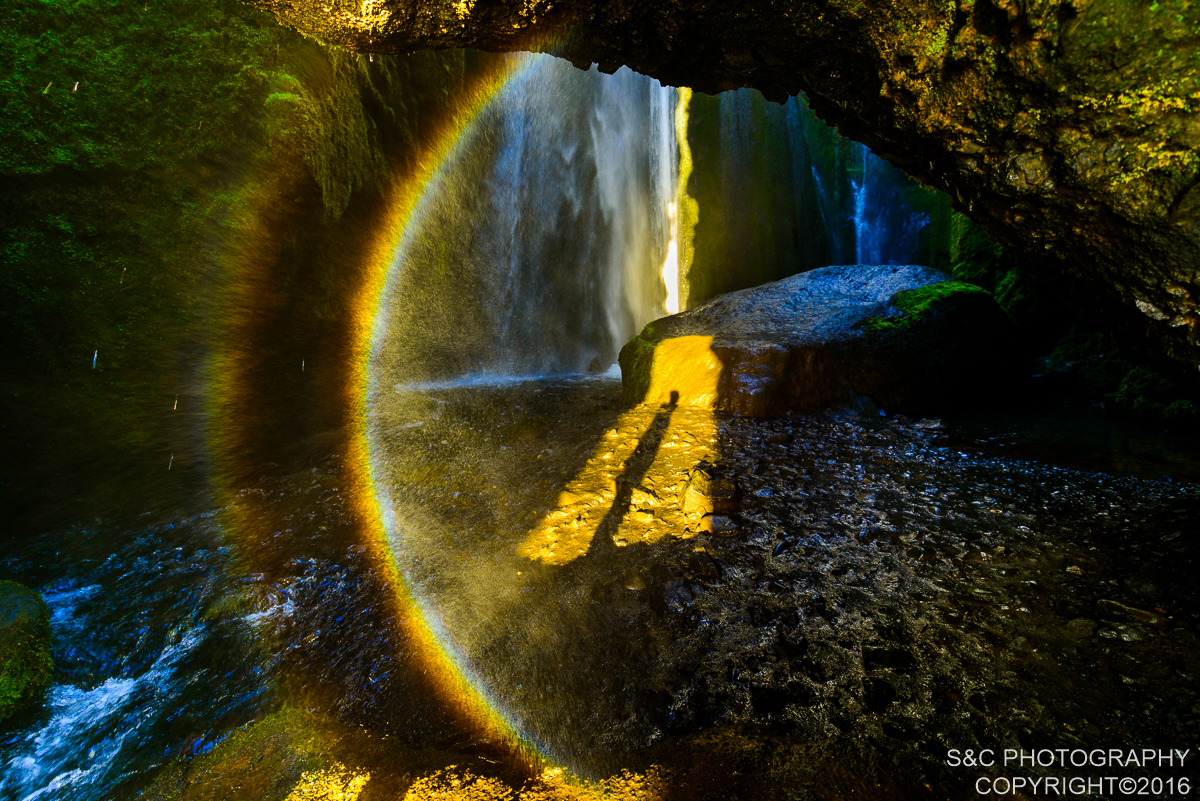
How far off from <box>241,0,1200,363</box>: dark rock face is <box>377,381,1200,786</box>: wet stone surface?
1.32m

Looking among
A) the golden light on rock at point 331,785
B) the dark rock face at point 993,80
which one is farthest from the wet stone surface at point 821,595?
the dark rock face at point 993,80

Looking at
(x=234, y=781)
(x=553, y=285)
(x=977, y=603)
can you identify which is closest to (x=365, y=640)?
(x=234, y=781)

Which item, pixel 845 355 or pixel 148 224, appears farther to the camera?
pixel 845 355

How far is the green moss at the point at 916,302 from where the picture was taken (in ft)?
19.4

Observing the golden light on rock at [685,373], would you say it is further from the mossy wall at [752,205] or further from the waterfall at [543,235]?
the waterfall at [543,235]

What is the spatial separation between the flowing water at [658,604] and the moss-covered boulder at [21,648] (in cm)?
10

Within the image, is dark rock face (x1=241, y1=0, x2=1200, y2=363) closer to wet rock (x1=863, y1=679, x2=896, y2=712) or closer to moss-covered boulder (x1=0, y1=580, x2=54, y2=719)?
wet rock (x1=863, y1=679, x2=896, y2=712)

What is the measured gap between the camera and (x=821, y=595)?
8.46 ft

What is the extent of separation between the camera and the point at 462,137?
783 centimetres

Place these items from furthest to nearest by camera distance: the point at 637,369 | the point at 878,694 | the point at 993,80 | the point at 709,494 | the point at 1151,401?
the point at 637,369 < the point at 1151,401 < the point at 709,494 < the point at 993,80 < the point at 878,694

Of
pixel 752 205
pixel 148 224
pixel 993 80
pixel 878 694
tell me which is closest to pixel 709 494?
pixel 878 694

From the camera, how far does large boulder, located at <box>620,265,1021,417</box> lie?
17.9 ft

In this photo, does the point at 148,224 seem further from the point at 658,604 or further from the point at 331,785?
the point at 658,604

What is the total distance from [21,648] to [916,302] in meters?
8.65
